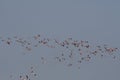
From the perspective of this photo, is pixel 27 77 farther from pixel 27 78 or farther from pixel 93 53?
pixel 93 53

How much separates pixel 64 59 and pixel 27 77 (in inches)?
35.2

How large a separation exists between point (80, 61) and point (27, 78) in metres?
1.18

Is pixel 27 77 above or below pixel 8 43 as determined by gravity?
below

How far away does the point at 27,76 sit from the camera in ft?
28.4

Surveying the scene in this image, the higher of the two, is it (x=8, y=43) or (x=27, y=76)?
(x=8, y=43)

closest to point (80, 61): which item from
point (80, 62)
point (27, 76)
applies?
point (80, 62)

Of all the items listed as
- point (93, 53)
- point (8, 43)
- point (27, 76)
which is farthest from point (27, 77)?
point (93, 53)

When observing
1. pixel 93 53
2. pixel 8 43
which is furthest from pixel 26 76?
pixel 93 53

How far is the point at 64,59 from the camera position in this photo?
902 cm

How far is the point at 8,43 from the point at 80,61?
153 cm

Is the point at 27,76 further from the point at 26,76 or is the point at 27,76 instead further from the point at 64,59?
the point at 64,59

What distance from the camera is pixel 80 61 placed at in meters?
9.01

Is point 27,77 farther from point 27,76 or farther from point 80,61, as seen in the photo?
point 80,61

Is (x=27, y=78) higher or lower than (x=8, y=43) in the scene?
lower
